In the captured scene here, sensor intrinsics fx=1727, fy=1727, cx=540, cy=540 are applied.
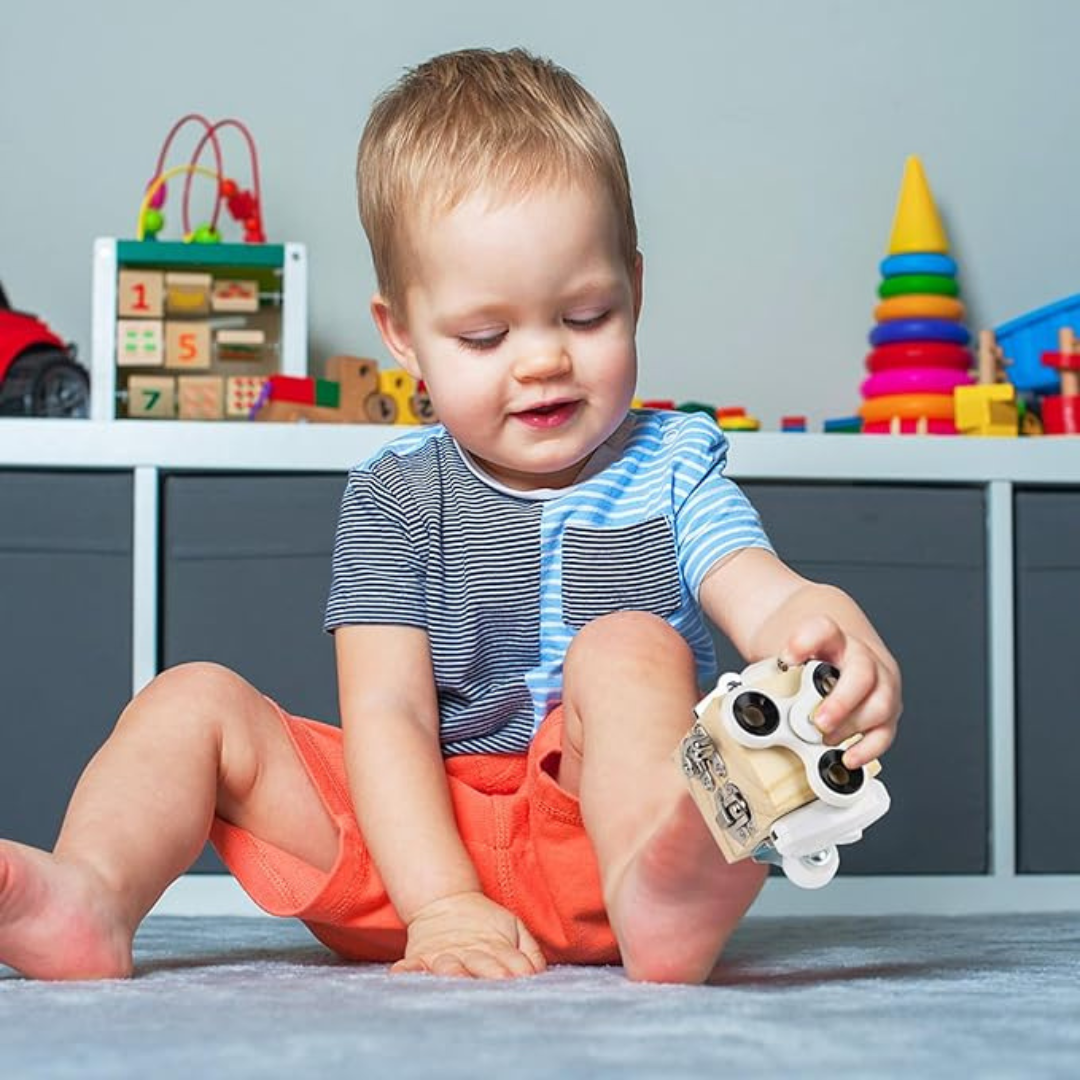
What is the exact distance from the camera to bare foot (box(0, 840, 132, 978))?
0.79 metres

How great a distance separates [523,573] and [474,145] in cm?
26

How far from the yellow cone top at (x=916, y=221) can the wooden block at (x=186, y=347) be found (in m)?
0.83

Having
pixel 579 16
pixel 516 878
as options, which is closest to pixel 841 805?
pixel 516 878

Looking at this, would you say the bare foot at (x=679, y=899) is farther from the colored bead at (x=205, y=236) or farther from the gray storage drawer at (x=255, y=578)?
the colored bead at (x=205, y=236)

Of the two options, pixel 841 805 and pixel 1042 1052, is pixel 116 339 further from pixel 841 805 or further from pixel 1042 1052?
pixel 1042 1052

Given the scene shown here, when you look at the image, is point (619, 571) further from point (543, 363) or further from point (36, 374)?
point (36, 374)

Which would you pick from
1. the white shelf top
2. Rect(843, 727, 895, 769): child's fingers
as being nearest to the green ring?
the white shelf top

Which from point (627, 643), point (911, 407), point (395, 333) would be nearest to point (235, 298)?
point (911, 407)

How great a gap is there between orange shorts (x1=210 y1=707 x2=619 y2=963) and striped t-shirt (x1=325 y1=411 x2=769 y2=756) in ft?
0.18

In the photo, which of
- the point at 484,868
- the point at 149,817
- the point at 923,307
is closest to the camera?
→ the point at 149,817

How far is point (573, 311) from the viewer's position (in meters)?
0.94

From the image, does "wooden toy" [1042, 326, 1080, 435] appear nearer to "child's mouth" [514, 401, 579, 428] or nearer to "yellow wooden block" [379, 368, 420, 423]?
"yellow wooden block" [379, 368, 420, 423]

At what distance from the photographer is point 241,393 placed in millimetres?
1852

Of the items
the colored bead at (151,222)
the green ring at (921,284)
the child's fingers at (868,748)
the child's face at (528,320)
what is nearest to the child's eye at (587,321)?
the child's face at (528,320)
